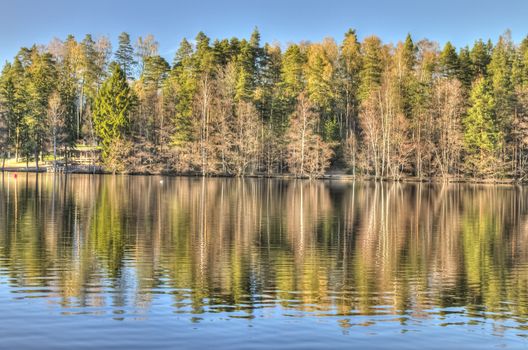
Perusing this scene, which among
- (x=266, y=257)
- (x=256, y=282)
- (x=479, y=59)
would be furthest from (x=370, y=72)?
(x=256, y=282)

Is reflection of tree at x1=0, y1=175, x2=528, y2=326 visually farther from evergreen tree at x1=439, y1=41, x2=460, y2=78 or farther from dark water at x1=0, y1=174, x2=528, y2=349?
evergreen tree at x1=439, y1=41, x2=460, y2=78

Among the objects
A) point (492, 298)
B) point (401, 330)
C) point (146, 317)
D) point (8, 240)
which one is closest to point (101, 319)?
point (146, 317)

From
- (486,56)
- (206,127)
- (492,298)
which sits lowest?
Result: (492,298)

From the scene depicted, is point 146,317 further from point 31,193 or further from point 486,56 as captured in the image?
point 486,56

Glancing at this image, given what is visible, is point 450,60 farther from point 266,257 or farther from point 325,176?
point 266,257

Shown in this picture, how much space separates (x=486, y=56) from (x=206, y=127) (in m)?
52.6

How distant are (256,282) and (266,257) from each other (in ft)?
12.3

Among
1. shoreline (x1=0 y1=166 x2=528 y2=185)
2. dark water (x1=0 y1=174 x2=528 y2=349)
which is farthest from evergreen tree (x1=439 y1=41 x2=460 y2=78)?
dark water (x1=0 y1=174 x2=528 y2=349)

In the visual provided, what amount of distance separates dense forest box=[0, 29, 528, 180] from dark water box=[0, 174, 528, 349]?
55.6 metres

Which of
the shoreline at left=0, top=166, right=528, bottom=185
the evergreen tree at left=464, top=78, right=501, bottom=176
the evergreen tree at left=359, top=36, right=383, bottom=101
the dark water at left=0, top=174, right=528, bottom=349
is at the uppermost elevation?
the evergreen tree at left=359, top=36, right=383, bottom=101

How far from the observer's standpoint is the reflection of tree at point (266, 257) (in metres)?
13.6

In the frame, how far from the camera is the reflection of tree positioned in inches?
537

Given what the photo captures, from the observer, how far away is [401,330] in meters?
11.3

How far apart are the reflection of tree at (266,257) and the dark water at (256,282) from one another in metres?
0.06
